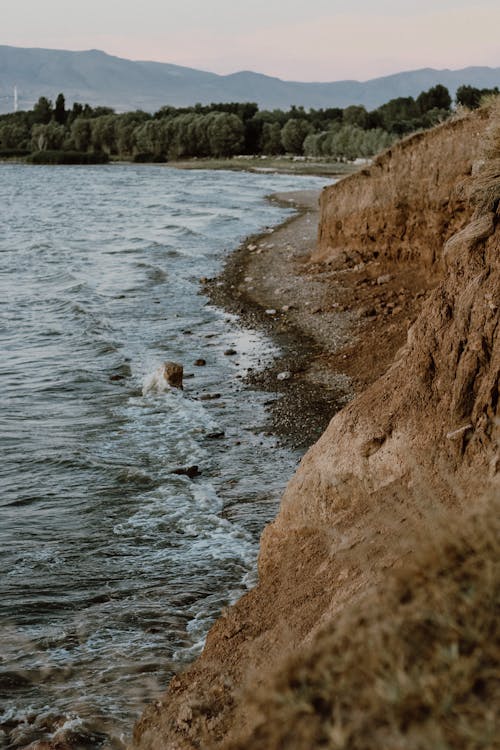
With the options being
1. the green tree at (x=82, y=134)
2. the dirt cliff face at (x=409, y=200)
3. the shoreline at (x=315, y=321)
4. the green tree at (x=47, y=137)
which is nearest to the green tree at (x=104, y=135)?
the green tree at (x=82, y=134)

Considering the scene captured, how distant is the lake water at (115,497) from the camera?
23.7 ft

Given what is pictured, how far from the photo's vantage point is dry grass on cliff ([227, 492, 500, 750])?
2.96 m

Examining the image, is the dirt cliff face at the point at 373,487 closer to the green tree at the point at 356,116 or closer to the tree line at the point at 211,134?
the tree line at the point at 211,134

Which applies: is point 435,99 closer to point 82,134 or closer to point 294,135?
point 294,135

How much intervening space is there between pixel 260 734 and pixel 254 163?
143 metres

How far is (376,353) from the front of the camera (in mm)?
16172

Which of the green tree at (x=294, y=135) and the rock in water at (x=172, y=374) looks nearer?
the rock in water at (x=172, y=374)

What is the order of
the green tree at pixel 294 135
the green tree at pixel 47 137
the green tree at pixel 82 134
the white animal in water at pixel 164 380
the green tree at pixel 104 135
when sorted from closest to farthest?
the white animal in water at pixel 164 380
the green tree at pixel 294 135
the green tree at pixel 104 135
the green tree at pixel 82 134
the green tree at pixel 47 137

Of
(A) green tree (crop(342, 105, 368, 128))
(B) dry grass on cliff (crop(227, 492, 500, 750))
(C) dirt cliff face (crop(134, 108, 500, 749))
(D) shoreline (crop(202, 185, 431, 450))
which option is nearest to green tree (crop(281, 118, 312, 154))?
(A) green tree (crop(342, 105, 368, 128))

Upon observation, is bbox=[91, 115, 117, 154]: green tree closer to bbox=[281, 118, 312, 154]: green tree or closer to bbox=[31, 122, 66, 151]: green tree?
bbox=[31, 122, 66, 151]: green tree

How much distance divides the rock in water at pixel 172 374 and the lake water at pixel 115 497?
30cm

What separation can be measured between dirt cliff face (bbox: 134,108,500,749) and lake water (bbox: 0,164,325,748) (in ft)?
3.86

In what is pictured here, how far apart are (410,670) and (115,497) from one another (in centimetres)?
844

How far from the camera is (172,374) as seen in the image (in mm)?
15773
